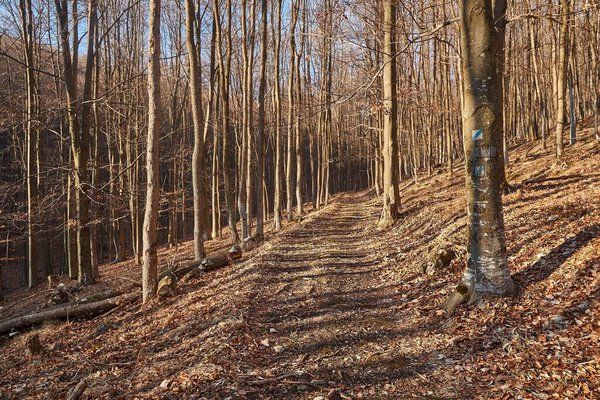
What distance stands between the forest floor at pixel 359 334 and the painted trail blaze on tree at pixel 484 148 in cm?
46

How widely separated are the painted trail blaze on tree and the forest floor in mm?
456

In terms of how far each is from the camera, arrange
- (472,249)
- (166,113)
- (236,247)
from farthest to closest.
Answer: (166,113), (236,247), (472,249)

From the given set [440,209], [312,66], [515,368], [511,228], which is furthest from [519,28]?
[515,368]

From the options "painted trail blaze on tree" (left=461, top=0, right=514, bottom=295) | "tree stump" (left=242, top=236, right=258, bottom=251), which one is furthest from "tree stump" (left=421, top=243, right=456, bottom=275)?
"tree stump" (left=242, top=236, right=258, bottom=251)

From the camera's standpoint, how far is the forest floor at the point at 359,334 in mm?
3766

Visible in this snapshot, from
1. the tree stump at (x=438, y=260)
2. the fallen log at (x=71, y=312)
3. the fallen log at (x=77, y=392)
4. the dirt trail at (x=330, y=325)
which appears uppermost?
the tree stump at (x=438, y=260)

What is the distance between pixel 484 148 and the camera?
5023mm

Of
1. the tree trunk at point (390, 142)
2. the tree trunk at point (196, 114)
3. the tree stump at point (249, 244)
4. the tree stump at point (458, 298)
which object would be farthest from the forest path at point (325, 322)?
the tree trunk at point (390, 142)

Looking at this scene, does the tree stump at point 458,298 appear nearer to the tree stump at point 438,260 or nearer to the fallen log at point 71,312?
the tree stump at point 438,260

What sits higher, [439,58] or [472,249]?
[439,58]

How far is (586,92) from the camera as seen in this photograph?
1109 inches

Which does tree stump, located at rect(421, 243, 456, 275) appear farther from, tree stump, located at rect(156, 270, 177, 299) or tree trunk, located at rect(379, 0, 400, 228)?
tree trunk, located at rect(379, 0, 400, 228)

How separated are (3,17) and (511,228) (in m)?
18.8

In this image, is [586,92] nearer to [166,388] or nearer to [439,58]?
[439,58]
